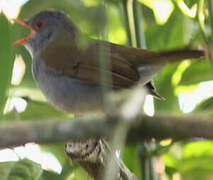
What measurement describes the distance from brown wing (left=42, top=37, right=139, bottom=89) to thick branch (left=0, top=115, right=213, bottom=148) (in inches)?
37.8

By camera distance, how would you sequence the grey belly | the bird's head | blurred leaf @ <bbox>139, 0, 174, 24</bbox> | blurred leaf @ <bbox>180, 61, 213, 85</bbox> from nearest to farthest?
the grey belly < blurred leaf @ <bbox>180, 61, 213, 85</bbox> < blurred leaf @ <bbox>139, 0, 174, 24</bbox> < the bird's head

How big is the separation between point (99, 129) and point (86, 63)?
148 cm

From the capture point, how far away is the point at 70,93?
6.81 feet

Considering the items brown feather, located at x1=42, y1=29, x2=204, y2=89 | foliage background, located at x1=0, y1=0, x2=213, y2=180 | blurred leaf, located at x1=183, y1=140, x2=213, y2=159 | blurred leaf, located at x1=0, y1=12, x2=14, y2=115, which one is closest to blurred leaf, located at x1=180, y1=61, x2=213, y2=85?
foliage background, located at x1=0, y1=0, x2=213, y2=180

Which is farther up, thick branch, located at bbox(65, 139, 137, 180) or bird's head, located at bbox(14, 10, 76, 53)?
bird's head, located at bbox(14, 10, 76, 53)

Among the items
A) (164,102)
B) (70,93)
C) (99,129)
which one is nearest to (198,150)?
(164,102)

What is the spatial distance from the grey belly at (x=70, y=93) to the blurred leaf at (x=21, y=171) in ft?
1.61

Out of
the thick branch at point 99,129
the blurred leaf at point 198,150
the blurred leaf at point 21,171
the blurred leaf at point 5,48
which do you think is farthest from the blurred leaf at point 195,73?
the thick branch at point 99,129

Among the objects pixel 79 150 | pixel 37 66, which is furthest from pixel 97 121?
pixel 37 66

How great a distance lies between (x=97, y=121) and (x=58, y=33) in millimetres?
2302

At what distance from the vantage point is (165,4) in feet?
8.97

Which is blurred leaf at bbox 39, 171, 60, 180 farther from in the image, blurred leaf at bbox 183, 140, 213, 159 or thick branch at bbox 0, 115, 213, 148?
thick branch at bbox 0, 115, 213, 148

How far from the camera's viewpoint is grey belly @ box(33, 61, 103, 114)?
1.96 meters

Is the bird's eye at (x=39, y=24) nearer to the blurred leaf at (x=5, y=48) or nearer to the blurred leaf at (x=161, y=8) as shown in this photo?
the blurred leaf at (x=161, y=8)
